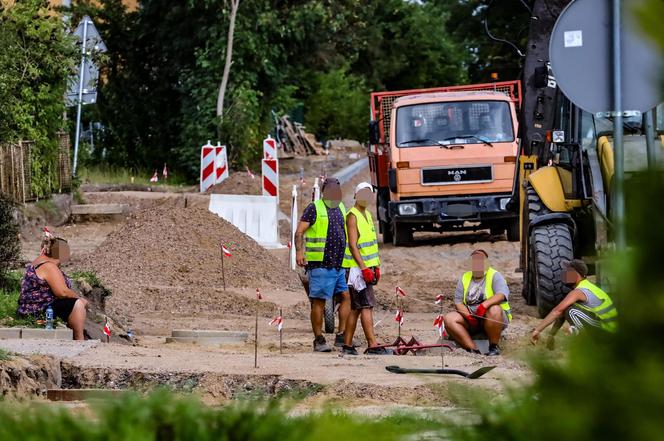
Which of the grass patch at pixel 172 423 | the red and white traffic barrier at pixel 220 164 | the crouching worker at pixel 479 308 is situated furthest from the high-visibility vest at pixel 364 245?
the red and white traffic barrier at pixel 220 164

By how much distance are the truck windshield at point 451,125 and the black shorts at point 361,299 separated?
10.5 meters

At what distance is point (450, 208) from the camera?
868 inches

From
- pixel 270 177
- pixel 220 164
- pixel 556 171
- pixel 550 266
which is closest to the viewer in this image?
pixel 550 266

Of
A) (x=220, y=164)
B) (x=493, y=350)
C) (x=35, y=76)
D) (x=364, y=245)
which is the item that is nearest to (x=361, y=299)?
(x=364, y=245)

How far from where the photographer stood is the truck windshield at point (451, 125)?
2227 cm

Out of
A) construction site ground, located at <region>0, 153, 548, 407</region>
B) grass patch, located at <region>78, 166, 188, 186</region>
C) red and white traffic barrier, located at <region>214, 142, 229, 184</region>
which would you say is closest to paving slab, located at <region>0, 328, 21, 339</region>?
construction site ground, located at <region>0, 153, 548, 407</region>

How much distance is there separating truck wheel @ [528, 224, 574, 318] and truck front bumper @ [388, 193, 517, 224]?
8878 millimetres

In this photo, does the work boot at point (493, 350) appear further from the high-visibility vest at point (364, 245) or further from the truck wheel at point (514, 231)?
the truck wheel at point (514, 231)

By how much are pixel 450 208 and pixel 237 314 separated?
26.3 feet

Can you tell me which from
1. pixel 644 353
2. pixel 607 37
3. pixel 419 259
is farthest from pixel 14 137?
pixel 644 353

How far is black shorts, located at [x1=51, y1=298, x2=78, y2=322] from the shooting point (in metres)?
11.3

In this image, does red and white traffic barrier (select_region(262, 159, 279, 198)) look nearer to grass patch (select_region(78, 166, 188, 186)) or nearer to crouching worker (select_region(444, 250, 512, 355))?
grass patch (select_region(78, 166, 188, 186))

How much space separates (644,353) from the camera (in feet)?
6.54

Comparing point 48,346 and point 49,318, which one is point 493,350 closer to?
point 49,318
